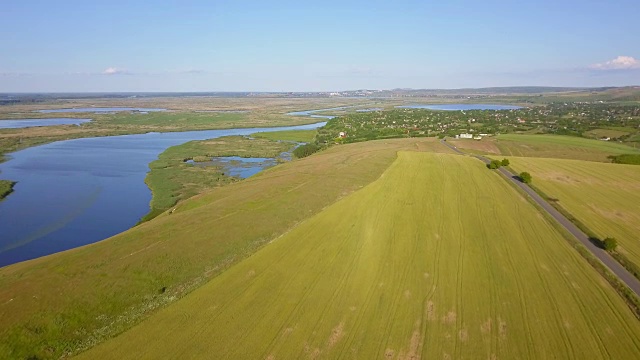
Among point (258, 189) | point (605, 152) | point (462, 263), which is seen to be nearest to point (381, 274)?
point (462, 263)

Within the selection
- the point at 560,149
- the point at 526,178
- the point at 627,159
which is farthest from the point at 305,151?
the point at 627,159

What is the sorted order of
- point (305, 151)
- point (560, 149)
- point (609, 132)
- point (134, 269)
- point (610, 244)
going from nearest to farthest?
point (134, 269)
point (610, 244)
point (560, 149)
point (305, 151)
point (609, 132)

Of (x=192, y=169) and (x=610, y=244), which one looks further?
(x=192, y=169)

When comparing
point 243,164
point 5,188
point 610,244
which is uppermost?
point 610,244

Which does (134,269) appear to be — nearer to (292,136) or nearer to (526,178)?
(526,178)

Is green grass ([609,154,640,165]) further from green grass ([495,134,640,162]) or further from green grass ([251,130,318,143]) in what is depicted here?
green grass ([251,130,318,143])

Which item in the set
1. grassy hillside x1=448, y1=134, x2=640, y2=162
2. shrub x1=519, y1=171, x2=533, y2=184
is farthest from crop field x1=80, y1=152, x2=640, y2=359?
grassy hillside x1=448, y1=134, x2=640, y2=162
